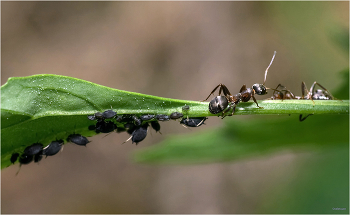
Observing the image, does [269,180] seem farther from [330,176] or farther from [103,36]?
[103,36]

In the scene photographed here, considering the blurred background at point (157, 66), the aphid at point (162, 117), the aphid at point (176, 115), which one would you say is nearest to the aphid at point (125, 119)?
the aphid at point (162, 117)

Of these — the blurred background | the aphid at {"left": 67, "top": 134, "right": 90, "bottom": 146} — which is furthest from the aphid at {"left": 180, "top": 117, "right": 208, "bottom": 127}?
the blurred background

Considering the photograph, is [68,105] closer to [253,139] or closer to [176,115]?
[176,115]

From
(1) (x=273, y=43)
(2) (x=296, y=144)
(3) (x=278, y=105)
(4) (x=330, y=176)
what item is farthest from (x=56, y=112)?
(1) (x=273, y=43)

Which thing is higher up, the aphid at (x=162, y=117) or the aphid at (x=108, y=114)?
the aphid at (x=108, y=114)

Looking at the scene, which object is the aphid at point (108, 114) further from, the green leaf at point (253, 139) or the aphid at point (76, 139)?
the green leaf at point (253, 139)

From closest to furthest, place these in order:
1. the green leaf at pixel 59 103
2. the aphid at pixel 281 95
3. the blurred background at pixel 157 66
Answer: the green leaf at pixel 59 103 → the aphid at pixel 281 95 → the blurred background at pixel 157 66
